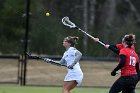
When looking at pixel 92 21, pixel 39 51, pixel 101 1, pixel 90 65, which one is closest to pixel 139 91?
pixel 90 65

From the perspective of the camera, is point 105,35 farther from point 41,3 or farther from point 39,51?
point 41,3

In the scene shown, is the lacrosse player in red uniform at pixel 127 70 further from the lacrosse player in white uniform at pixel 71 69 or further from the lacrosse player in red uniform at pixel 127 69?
the lacrosse player in white uniform at pixel 71 69

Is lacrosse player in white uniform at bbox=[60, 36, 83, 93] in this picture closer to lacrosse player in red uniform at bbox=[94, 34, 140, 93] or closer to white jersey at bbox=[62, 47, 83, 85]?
white jersey at bbox=[62, 47, 83, 85]

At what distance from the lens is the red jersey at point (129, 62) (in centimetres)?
1416

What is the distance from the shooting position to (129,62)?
14.2 metres

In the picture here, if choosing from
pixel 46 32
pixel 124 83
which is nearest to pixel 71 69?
pixel 124 83

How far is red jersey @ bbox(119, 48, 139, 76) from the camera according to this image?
46.5ft

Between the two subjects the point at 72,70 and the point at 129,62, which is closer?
the point at 129,62

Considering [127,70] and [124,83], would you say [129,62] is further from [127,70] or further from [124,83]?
[124,83]

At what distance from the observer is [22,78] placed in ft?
72.9

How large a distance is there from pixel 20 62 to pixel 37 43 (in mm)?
3833

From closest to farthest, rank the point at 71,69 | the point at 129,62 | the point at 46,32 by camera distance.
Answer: the point at 129,62 → the point at 71,69 → the point at 46,32

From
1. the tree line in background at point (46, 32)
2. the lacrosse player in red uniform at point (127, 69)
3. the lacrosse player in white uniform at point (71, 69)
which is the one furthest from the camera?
the tree line in background at point (46, 32)

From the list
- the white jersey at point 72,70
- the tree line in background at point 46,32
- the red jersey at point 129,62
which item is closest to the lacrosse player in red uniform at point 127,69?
the red jersey at point 129,62
